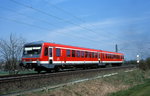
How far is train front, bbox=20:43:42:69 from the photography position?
21.8 metres

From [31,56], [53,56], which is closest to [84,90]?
[31,56]

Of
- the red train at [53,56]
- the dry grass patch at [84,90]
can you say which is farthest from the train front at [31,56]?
the dry grass patch at [84,90]

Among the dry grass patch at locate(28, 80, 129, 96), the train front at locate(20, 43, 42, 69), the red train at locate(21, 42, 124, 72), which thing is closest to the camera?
the dry grass patch at locate(28, 80, 129, 96)

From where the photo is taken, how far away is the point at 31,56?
2230cm

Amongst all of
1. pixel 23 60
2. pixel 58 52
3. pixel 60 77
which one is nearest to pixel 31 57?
pixel 23 60

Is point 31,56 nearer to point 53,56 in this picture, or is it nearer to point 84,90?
point 53,56

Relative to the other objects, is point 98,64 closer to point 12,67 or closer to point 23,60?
point 12,67

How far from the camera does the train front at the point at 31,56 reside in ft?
71.5

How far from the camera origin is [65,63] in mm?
25578

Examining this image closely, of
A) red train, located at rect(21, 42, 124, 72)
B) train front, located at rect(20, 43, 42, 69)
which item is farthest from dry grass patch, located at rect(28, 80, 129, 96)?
train front, located at rect(20, 43, 42, 69)

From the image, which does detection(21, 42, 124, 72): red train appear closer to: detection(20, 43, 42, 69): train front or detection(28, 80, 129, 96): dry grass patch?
detection(20, 43, 42, 69): train front

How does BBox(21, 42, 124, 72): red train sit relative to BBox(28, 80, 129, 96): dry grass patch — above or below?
above

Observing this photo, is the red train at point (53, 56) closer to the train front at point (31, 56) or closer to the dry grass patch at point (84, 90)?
the train front at point (31, 56)

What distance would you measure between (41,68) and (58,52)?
10.0 ft
